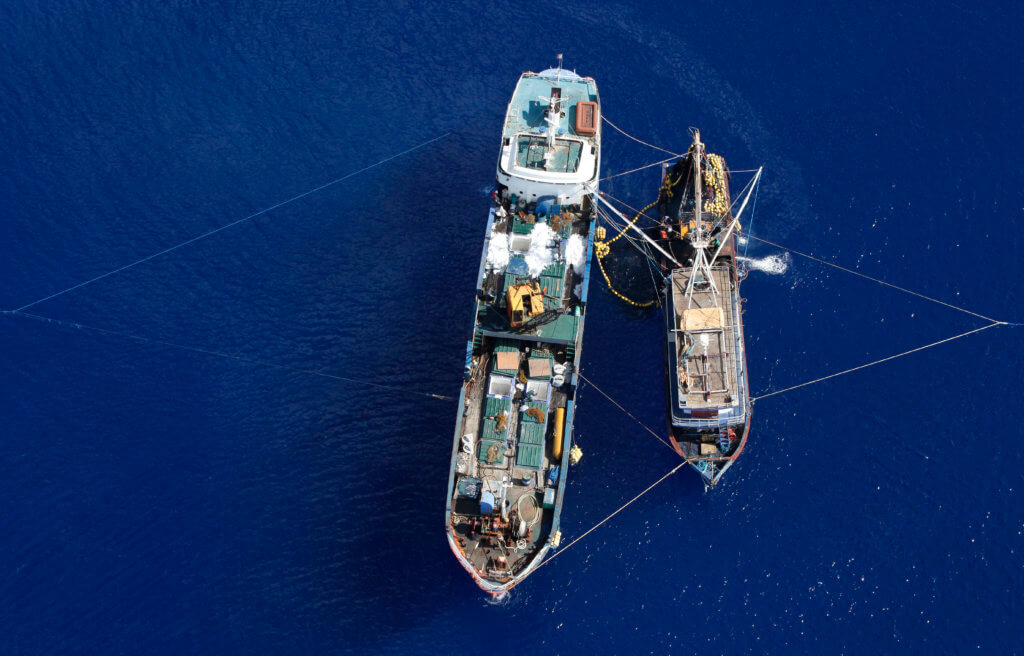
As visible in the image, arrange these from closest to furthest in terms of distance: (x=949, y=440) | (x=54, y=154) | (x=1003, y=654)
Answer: (x=1003, y=654) → (x=949, y=440) → (x=54, y=154)

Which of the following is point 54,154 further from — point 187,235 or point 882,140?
point 882,140

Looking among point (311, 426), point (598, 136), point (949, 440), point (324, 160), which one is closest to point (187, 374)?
point (311, 426)

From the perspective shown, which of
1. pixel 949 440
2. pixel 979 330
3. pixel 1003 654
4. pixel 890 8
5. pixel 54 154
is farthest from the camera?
pixel 890 8

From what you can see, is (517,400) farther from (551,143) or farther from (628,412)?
(551,143)

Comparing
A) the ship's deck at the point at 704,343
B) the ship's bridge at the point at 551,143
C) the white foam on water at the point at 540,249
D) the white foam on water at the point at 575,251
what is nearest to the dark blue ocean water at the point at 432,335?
the ship's deck at the point at 704,343

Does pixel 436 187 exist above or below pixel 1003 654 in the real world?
above

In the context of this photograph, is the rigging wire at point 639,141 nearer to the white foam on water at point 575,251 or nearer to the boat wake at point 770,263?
the boat wake at point 770,263

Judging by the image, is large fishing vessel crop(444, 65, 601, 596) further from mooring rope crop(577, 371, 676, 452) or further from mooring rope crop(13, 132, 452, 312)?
mooring rope crop(13, 132, 452, 312)
